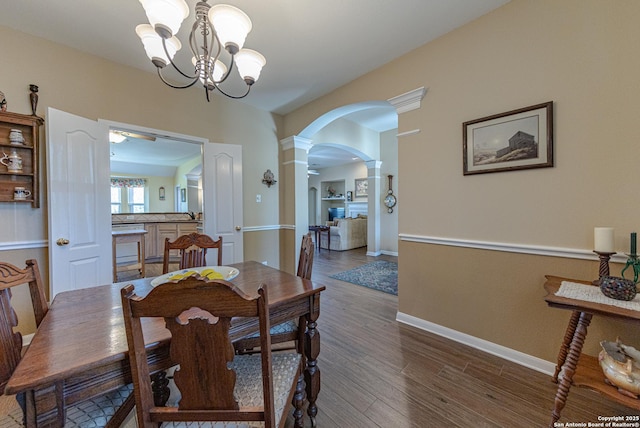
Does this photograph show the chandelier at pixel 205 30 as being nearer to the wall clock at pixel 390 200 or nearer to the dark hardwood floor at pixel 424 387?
the dark hardwood floor at pixel 424 387

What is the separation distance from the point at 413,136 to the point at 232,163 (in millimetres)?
2382

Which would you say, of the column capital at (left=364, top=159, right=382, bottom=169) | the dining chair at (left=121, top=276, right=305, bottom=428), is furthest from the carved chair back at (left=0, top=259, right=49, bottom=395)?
the column capital at (left=364, top=159, right=382, bottom=169)

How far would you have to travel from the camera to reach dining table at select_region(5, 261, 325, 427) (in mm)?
696

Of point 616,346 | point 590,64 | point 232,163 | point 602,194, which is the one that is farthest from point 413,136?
point 232,163

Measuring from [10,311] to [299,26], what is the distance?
256 centimetres

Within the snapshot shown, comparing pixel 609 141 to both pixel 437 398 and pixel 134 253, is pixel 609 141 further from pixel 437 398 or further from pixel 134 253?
pixel 134 253

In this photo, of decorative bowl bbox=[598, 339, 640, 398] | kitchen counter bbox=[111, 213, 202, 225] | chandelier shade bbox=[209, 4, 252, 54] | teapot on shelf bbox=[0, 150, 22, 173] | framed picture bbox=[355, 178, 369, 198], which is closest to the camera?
decorative bowl bbox=[598, 339, 640, 398]

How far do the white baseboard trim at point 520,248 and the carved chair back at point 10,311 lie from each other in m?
2.64

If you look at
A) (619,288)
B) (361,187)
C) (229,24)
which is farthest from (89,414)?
(361,187)

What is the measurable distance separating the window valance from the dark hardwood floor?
349 inches

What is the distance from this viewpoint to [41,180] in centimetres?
218

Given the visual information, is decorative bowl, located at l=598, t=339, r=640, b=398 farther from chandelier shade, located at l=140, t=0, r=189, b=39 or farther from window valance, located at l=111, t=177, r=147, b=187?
window valance, located at l=111, t=177, r=147, b=187

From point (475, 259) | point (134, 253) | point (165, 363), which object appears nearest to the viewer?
point (165, 363)

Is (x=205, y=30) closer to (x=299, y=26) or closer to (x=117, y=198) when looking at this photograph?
(x=299, y=26)
